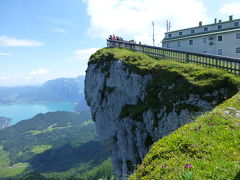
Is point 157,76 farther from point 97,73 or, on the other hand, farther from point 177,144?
point 97,73

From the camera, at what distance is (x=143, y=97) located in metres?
21.8

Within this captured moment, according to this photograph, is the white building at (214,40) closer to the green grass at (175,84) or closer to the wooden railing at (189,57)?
the wooden railing at (189,57)

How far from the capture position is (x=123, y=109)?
25.1m

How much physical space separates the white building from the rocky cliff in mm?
20728

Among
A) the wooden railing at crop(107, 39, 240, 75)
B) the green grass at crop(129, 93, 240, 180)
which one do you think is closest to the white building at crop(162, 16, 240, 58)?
the wooden railing at crop(107, 39, 240, 75)

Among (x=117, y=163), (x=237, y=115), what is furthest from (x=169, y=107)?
(x=117, y=163)

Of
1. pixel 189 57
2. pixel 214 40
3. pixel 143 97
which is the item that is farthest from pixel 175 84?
pixel 214 40

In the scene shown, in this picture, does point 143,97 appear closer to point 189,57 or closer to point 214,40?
point 189,57

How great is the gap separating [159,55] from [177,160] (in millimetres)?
20810

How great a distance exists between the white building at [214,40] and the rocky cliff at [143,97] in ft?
68.0

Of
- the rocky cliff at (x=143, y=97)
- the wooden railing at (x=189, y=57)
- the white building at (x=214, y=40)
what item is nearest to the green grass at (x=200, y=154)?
the rocky cliff at (x=143, y=97)

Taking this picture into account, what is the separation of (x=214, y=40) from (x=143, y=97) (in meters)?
25.6

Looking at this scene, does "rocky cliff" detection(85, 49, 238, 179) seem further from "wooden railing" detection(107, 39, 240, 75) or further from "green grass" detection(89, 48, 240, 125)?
"wooden railing" detection(107, 39, 240, 75)

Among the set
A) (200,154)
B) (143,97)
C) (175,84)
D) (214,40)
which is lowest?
(200,154)
